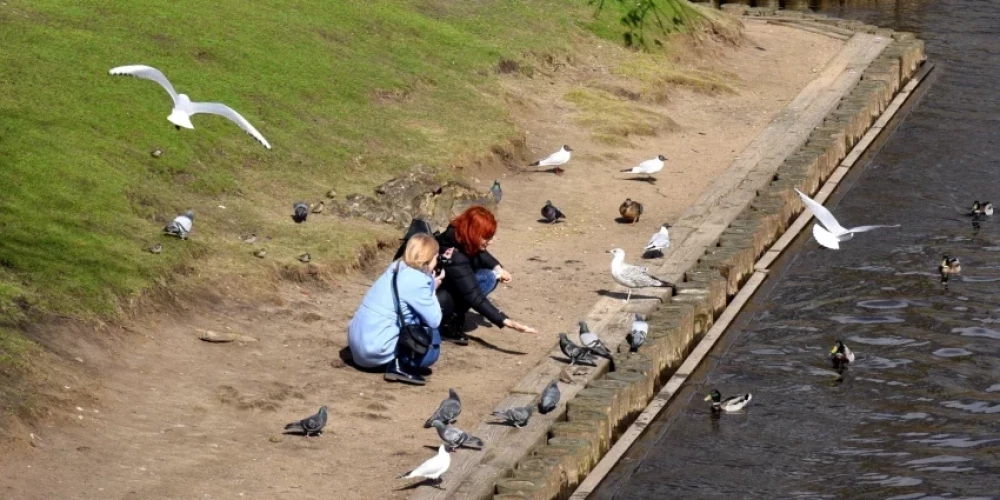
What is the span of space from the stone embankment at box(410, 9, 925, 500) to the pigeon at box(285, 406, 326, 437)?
50.3 inches

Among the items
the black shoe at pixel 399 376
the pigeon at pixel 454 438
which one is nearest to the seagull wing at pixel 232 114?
the black shoe at pixel 399 376

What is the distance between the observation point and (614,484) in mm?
15141

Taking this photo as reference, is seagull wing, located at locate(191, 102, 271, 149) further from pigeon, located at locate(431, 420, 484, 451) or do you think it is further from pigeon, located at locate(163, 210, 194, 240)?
pigeon, located at locate(431, 420, 484, 451)

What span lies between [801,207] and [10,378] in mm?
13789

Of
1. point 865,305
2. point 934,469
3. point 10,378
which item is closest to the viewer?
point 10,378

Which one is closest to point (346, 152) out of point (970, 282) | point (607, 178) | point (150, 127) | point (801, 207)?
point (150, 127)

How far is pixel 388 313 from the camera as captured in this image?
52.3 feet

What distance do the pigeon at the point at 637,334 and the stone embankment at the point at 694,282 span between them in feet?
0.39

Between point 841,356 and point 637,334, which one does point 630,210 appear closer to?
point 841,356

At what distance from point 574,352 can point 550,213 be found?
5600 millimetres

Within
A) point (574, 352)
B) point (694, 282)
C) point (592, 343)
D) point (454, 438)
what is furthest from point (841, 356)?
point (454, 438)

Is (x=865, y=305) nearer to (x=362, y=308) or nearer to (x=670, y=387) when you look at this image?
(x=670, y=387)

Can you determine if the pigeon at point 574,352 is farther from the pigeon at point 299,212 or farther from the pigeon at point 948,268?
the pigeon at point 948,268

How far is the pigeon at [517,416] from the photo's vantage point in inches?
586
